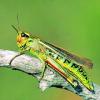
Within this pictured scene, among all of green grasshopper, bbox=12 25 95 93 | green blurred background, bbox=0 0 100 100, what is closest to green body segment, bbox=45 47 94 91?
green grasshopper, bbox=12 25 95 93

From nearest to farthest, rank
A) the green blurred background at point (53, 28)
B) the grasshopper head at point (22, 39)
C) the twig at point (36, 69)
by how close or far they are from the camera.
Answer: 1. the twig at point (36, 69)
2. the grasshopper head at point (22, 39)
3. the green blurred background at point (53, 28)

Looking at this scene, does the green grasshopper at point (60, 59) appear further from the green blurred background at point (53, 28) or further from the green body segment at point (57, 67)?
the green blurred background at point (53, 28)

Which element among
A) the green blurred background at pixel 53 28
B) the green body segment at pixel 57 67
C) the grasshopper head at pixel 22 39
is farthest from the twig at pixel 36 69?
the green blurred background at pixel 53 28

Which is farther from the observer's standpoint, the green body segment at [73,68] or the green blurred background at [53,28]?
the green blurred background at [53,28]

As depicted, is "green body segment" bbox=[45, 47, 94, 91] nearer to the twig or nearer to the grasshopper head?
the twig

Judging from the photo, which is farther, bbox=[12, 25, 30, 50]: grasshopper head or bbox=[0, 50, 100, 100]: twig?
bbox=[12, 25, 30, 50]: grasshopper head

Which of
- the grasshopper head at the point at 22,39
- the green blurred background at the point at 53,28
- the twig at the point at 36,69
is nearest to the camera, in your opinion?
the twig at the point at 36,69

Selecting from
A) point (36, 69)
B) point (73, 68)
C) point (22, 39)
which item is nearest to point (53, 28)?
point (22, 39)

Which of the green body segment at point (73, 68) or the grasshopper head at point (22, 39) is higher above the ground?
the grasshopper head at point (22, 39)
